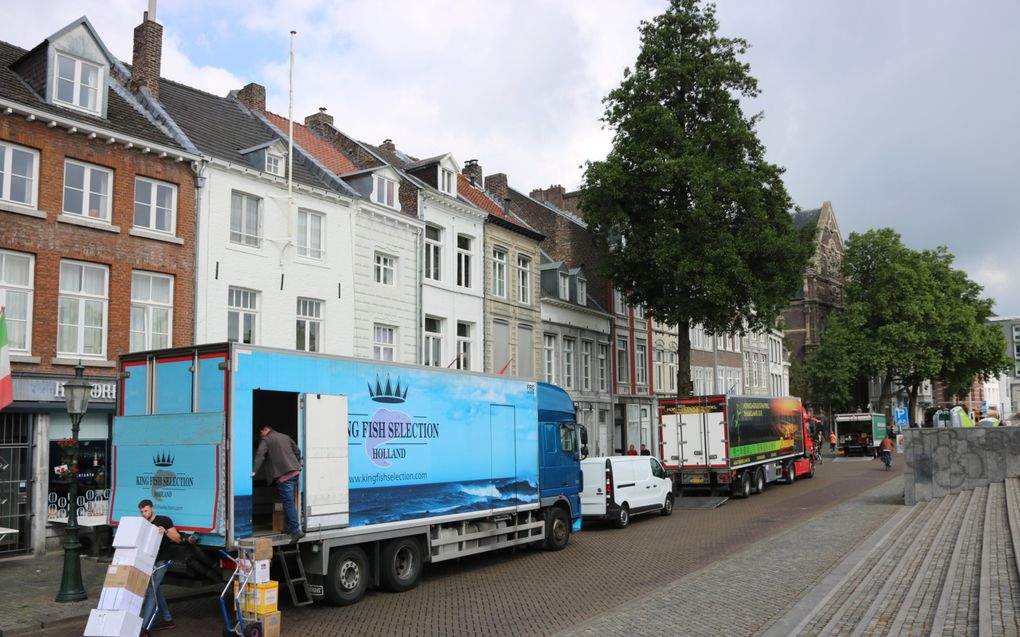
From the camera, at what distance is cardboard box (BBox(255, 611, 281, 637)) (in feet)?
31.8

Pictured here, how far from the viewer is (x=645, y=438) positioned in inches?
1679

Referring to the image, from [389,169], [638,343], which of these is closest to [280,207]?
[389,169]

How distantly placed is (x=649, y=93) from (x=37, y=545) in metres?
25.5

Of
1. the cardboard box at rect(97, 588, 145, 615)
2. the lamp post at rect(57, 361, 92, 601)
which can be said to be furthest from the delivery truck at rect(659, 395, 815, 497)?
the cardboard box at rect(97, 588, 145, 615)

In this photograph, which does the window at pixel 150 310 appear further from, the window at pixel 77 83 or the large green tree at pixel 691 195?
the large green tree at pixel 691 195

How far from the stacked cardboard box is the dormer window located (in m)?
20.9

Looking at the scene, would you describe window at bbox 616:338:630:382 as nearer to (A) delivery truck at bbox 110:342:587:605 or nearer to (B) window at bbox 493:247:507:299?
(B) window at bbox 493:247:507:299

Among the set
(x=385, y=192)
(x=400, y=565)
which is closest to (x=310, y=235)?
(x=385, y=192)

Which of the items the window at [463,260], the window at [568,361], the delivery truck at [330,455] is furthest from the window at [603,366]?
the delivery truck at [330,455]

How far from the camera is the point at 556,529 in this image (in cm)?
1719

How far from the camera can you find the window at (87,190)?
58.8 ft

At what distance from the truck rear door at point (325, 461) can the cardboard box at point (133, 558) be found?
6.72 feet

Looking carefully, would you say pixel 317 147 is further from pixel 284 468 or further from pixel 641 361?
pixel 641 361

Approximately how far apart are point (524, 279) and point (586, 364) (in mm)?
6364
